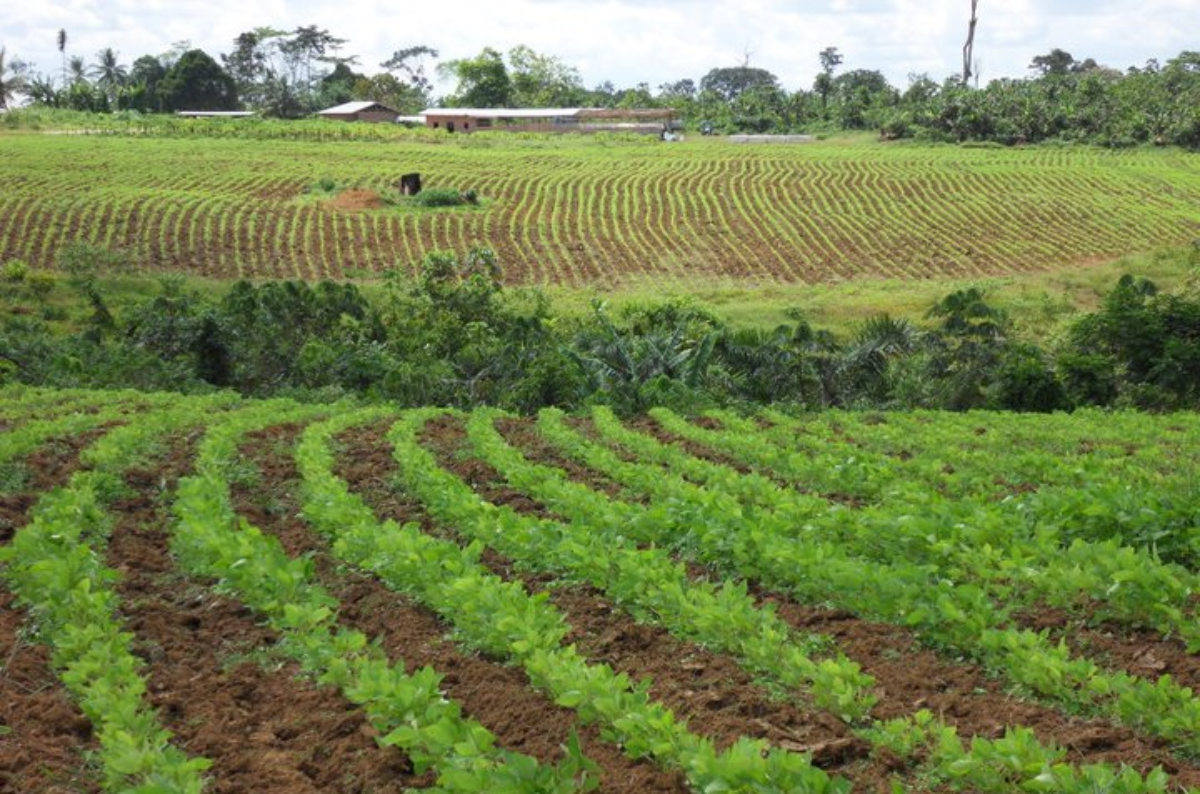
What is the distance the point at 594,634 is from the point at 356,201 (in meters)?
50.2

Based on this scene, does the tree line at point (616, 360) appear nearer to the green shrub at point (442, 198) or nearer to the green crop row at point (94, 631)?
the green crop row at point (94, 631)

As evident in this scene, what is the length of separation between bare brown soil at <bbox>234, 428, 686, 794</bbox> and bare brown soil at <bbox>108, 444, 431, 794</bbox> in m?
0.59

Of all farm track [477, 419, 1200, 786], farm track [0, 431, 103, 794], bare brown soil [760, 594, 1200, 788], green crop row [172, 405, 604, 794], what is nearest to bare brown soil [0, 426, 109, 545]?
green crop row [172, 405, 604, 794]

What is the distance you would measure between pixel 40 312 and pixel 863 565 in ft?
105

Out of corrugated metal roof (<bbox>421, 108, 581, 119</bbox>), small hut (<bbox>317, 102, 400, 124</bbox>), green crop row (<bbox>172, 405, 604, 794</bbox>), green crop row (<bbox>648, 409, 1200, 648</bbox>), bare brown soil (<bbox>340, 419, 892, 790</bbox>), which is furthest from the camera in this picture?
small hut (<bbox>317, 102, 400, 124</bbox>)

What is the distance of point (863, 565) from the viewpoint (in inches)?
330

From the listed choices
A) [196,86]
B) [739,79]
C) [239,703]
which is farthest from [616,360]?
[739,79]

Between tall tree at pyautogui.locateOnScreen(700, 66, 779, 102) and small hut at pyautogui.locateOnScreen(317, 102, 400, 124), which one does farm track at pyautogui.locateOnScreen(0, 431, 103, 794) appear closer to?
small hut at pyautogui.locateOnScreen(317, 102, 400, 124)

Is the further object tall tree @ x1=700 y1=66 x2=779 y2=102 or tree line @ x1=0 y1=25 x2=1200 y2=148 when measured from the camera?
tall tree @ x1=700 y1=66 x2=779 y2=102

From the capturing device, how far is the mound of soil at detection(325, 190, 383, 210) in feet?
181

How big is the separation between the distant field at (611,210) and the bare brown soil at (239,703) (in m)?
36.2

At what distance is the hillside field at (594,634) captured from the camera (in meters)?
5.81

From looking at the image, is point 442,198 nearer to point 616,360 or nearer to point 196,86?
point 616,360

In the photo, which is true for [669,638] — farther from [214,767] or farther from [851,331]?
[851,331]
